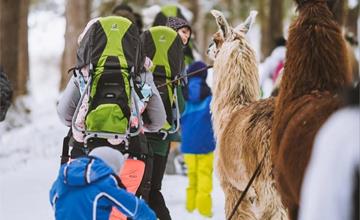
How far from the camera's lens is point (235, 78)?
5918 mm

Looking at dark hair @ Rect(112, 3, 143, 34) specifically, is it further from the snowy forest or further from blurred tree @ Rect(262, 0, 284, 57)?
blurred tree @ Rect(262, 0, 284, 57)

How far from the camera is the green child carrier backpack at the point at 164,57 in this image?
559cm

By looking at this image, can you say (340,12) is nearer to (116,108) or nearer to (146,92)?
(146,92)

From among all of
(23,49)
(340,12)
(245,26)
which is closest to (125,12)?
(245,26)

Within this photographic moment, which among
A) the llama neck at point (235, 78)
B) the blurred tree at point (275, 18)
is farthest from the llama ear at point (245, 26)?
the blurred tree at point (275, 18)

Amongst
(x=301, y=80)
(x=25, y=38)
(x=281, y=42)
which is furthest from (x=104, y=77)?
(x=25, y=38)

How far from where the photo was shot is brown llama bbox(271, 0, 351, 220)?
3209 mm

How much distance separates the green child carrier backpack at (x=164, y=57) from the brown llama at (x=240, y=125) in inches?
19.1

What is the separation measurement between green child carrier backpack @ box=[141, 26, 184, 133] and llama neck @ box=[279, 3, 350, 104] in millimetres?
1935

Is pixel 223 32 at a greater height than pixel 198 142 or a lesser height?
greater

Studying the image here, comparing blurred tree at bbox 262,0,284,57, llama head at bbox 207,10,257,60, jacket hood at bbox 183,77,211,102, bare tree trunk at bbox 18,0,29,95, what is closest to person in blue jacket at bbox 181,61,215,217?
jacket hood at bbox 183,77,211,102

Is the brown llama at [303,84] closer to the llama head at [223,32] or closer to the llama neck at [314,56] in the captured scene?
the llama neck at [314,56]

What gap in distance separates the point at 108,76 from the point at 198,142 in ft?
11.7

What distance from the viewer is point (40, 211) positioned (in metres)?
7.70
